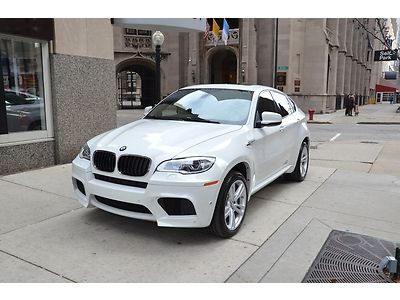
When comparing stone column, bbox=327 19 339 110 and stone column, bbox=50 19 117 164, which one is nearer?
stone column, bbox=50 19 117 164

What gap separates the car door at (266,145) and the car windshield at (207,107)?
22 centimetres

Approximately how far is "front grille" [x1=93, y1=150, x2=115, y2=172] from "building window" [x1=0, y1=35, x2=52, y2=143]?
3.42m

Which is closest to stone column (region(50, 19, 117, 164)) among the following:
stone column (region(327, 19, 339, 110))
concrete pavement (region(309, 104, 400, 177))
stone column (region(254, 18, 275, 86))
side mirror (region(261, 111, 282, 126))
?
side mirror (region(261, 111, 282, 126))

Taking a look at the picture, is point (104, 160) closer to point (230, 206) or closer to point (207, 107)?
point (230, 206)

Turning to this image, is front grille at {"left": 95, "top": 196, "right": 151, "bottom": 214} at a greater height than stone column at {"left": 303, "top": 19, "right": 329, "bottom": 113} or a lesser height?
lesser

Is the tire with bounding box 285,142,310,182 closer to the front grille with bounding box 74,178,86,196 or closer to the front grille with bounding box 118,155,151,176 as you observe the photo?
the front grille with bounding box 118,155,151,176

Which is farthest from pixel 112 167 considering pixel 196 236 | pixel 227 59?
pixel 227 59

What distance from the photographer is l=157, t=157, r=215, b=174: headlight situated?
3.90 meters

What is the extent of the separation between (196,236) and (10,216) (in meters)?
2.32

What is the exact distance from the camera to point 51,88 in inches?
303

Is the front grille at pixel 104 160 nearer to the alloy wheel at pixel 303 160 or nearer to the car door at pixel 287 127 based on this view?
the car door at pixel 287 127

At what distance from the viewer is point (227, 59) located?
38.7 metres

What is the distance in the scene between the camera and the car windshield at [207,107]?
5094 millimetres

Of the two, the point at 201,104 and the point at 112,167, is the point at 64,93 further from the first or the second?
the point at 112,167
